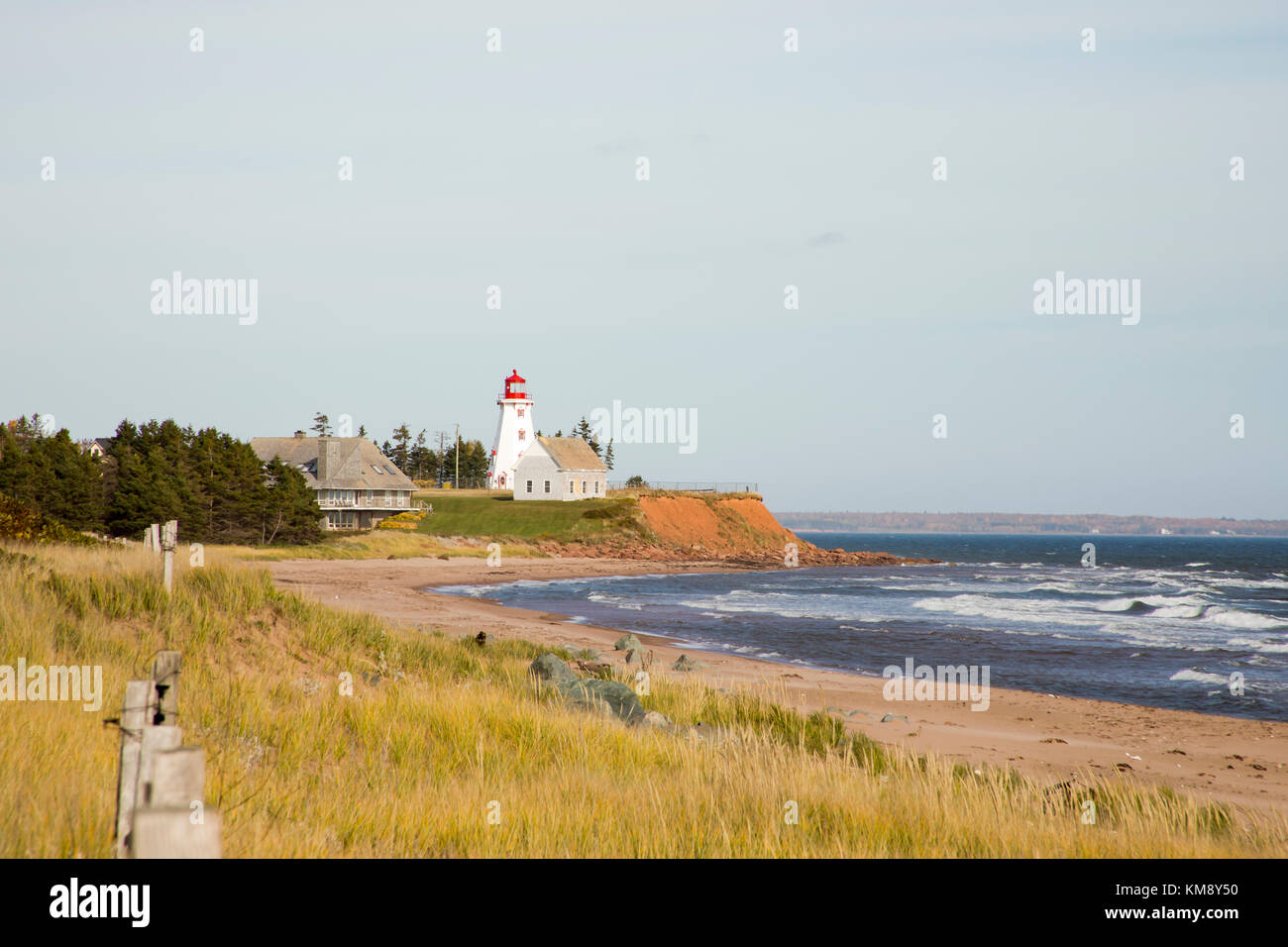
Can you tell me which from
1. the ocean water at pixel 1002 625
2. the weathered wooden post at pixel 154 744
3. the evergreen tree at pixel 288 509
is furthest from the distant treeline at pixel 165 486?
the weathered wooden post at pixel 154 744

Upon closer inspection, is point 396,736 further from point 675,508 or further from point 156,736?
point 675,508

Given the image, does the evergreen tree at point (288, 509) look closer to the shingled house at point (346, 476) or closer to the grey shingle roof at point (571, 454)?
the shingled house at point (346, 476)

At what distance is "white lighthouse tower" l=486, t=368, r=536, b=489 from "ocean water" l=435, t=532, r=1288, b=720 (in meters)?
30.5

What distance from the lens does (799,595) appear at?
47.2 metres

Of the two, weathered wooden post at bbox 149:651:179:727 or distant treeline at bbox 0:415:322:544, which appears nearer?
weathered wooden post at bbox 149:651:179:727

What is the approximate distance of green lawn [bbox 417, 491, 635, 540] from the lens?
7362 centimetres

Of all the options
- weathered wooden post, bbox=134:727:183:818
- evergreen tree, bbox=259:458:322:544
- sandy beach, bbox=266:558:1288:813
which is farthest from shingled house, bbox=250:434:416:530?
weathered wooden post, bbox=134:727:183:818

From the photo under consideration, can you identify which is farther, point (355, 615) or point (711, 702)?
point (355, 615)

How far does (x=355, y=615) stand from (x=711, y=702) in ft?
22.9

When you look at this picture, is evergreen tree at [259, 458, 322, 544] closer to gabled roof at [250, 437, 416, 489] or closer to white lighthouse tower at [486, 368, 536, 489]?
gabled roof at [250, 437, 416, 489]

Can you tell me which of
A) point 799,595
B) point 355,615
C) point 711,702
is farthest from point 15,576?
point 799,595

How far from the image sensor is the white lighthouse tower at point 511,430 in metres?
85.7

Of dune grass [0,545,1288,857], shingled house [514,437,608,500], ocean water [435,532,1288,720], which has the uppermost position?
shingled house [514,437,608,500]
